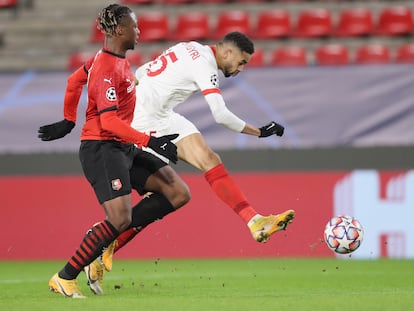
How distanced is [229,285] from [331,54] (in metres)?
7.04

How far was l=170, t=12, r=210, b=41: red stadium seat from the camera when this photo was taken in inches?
589

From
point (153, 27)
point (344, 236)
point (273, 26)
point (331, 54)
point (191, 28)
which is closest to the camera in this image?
point (344, 236)

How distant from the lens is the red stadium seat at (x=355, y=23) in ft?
49.0

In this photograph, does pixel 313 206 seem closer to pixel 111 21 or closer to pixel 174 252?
pixel 174 252

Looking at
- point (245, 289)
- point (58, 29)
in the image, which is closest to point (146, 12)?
point (58, 29)

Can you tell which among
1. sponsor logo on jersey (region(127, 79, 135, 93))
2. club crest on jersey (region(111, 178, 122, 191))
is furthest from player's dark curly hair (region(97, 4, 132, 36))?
club crest on jersey (region(111, 178, 122, 191))

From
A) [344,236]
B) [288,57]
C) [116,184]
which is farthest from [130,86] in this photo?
[288,57]

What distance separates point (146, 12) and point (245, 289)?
904 centimetres

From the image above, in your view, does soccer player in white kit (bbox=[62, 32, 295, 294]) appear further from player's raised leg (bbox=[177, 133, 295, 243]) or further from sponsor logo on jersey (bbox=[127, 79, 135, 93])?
sponsor logo on jersey (bbox=[127, 79, 135, 93])

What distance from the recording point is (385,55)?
13.9 metres

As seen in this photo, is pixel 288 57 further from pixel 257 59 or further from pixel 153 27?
pixel 153 27

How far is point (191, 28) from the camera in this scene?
594 inches

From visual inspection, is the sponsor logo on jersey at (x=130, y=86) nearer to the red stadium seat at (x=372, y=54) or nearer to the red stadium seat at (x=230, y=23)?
the red stadium seat at (x=372, y=54)

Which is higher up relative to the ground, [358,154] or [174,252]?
[358,154]
